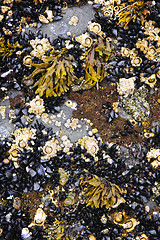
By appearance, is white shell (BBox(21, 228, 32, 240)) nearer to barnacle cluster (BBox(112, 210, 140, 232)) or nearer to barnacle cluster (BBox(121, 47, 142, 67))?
barnacle cluster (BBox(112, 210, 140, 232))

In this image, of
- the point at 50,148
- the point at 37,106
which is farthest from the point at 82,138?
the point at 37,106

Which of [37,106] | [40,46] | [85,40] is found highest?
[85,40]

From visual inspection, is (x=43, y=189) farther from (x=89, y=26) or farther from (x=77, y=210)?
(x=89, y=26)

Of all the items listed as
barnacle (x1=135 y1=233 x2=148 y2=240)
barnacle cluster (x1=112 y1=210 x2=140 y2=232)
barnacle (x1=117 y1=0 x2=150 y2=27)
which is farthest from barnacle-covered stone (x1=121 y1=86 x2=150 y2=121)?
barnacle (x1=135 y1=233 x2=148 y2=240)

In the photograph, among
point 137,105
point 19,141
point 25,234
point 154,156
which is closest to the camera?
point 25,234

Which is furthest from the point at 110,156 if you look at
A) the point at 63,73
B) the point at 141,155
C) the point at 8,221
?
the point at 8,221

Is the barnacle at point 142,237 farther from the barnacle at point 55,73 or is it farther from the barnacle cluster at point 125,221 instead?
the barnacle at point 55,73

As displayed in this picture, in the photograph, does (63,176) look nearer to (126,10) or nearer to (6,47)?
(6,47)
